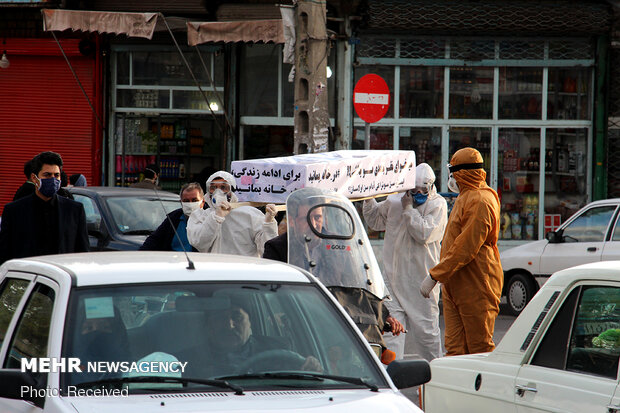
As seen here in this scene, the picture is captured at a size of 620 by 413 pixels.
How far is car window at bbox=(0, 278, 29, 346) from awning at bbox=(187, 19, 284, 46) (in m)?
12.0

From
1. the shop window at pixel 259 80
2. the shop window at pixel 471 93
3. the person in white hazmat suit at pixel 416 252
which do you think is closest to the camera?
the person in white hazmat suit at pixel 416 252

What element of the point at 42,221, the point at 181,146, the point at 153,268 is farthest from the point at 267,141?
the point at 153,268

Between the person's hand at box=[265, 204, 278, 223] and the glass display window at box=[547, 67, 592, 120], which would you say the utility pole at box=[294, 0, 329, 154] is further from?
the glass display window at box=[547, 67, 592, 120]

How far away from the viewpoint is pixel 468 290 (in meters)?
6.86

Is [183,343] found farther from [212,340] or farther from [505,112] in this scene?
[505,112]

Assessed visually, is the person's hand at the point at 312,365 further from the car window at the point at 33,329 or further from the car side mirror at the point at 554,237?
the car side mirror at the point at 554,237

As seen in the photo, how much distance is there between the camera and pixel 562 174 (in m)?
17.8

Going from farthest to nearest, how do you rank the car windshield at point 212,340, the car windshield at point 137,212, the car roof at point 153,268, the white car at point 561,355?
the car windshield at point 137,212 < the white car at point 561,355 < the car roof at point 153,268 < the car windshield at point 212,340

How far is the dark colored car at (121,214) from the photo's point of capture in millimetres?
11586

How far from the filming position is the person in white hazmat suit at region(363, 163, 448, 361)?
28.1 ft

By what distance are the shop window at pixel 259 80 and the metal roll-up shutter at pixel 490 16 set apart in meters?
1.97

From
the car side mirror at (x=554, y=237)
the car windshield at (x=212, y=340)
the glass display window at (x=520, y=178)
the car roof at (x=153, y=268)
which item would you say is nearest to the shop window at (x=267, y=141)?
the glass display window at (x=520, y=178)

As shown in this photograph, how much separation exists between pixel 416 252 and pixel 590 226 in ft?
16.0

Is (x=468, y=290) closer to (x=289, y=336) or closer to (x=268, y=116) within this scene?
(x=289, y=336)
